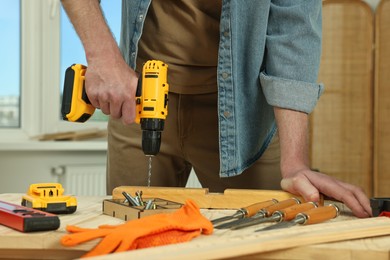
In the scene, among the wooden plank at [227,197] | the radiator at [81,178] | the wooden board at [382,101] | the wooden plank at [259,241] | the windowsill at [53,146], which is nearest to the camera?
the wooden plank at [259,241]

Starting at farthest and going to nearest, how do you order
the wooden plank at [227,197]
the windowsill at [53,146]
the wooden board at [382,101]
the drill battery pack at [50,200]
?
the windowsill at [53,146], the wooden board at [382,101], the wooden plank at [227,197], the drill battery pack at [50,200]

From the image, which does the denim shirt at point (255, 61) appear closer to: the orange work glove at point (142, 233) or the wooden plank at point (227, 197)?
the wooden plank at point (227, 197)

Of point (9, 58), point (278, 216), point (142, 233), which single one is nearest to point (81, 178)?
point (9, 58)

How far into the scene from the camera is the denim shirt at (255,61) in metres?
1.49

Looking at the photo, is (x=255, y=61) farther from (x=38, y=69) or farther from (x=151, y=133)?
(x=38, y=69)

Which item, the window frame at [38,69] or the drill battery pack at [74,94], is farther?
the window frame at [38,69]

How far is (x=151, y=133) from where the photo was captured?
135 centimetres

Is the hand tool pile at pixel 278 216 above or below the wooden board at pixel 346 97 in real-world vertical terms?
below

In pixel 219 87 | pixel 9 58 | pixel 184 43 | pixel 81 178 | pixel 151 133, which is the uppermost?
pixel 9 58

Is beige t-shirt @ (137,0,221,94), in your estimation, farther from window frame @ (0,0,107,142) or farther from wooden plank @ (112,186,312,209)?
window frame @ (0,0,107,142)

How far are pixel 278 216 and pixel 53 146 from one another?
7.58 ft

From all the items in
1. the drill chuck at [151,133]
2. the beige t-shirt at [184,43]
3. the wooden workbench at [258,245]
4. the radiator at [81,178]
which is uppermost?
the beige t-shirt at [184,43]

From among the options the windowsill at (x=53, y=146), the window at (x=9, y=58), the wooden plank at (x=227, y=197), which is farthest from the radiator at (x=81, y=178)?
the wooden plank at (x=227, y=197)

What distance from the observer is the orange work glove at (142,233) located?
86 cm
